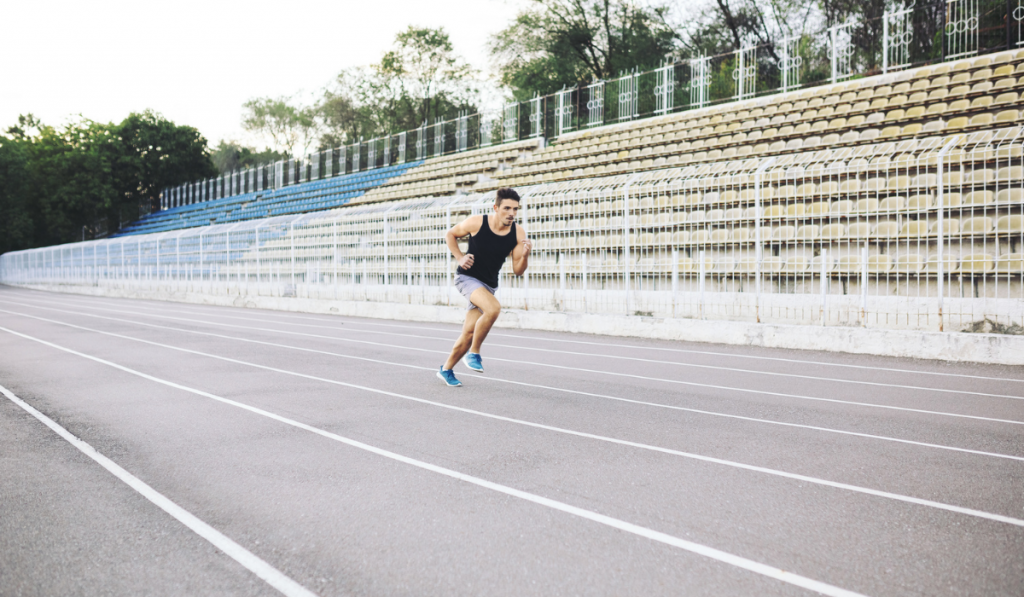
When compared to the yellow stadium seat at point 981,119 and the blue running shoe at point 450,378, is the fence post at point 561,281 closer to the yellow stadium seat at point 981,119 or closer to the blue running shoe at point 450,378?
the blue running shoe at point 450,378

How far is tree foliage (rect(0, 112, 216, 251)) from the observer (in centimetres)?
6000

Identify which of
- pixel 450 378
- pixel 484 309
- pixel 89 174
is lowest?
pixel 450 378

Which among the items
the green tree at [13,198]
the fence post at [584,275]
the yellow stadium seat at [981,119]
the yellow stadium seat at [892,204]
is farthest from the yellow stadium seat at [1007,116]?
the green tree at [13,198]

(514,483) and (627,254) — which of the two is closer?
(514,483)

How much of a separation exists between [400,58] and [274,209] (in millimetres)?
22087

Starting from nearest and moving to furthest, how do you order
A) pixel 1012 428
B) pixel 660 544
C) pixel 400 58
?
pixel 660 544, pixel 1012 428, pixel 400 58

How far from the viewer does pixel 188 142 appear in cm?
6462

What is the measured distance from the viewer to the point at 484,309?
7281 mm

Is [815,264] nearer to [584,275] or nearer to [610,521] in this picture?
[584,275]

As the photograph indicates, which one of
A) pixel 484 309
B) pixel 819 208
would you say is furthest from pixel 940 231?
pixel 484 309

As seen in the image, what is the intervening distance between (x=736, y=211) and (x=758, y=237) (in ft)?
6.60

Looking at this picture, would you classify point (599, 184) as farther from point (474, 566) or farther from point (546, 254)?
point (474, 566)

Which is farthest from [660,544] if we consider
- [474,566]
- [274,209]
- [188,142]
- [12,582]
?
[188,142]

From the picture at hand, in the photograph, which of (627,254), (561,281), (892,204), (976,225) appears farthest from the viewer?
(561,281)
